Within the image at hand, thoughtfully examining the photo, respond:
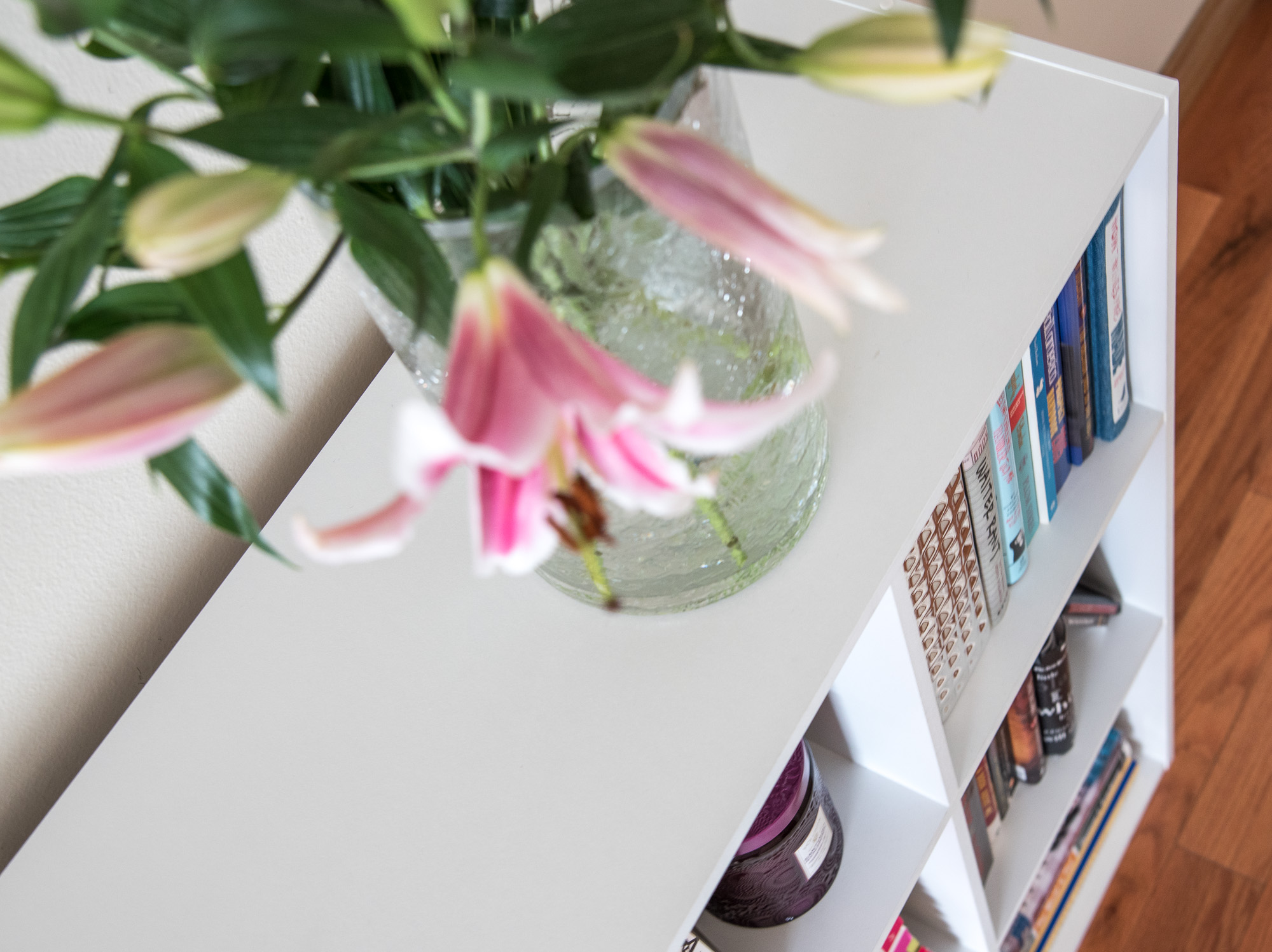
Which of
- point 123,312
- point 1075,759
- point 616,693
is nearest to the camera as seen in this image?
point 123,312

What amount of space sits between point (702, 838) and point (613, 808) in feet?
0.17

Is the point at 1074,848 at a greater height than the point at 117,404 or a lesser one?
greater

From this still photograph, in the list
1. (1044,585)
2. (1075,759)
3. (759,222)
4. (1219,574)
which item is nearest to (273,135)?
(759,222)

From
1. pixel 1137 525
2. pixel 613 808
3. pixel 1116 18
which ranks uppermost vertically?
pixel 1116 18

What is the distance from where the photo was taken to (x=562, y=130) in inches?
19.2

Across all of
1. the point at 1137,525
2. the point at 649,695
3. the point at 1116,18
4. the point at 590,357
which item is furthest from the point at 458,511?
the point at 1116,18

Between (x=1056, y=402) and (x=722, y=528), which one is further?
(x=1056, y=402)

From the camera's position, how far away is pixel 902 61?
1.02 ft

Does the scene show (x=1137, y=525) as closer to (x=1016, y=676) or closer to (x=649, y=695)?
(x=1016, y=676)

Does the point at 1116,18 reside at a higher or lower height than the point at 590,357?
higher

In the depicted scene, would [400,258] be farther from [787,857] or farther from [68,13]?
[787,857]

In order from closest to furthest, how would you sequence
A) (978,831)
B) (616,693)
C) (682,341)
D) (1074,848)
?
(682,341) < (616,693) < (978,831) < (1074,848)

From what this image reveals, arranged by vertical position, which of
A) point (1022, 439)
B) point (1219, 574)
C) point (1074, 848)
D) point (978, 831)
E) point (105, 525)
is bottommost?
point (105, 525)

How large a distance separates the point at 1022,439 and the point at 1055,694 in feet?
1.20
